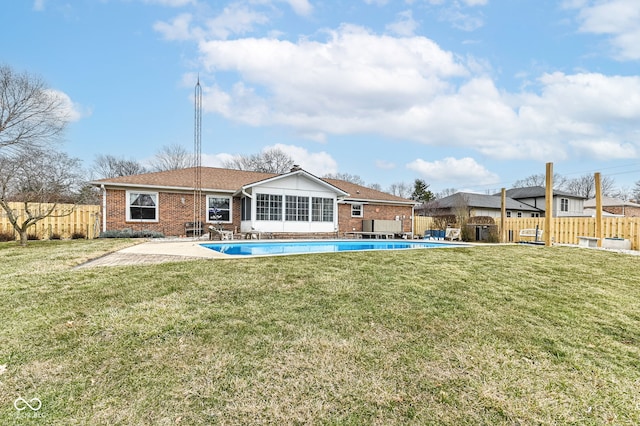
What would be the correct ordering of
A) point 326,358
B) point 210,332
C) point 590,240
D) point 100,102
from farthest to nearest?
point 100,102
point 590,240
point 210,332
point 326,358

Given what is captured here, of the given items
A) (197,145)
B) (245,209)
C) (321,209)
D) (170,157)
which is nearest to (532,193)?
(321,209)

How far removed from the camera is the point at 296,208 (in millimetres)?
17484

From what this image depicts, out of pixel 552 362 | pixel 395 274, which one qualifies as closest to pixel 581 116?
pixel 395 274

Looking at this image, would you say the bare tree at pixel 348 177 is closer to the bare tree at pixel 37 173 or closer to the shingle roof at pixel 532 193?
the shingle roof at pixel 532 193

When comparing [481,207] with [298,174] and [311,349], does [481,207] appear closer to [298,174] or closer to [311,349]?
[298,174]

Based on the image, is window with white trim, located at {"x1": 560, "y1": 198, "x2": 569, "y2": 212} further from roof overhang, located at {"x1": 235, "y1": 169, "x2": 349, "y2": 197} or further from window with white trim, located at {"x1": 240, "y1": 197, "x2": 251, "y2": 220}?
window with white trim, located at {"x1": 240, "y1": 197, "x2": 251, "y2": 220}

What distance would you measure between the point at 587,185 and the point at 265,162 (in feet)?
182

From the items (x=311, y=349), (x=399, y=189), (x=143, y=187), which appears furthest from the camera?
(x=399, y=189)

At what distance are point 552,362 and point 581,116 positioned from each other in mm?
26117

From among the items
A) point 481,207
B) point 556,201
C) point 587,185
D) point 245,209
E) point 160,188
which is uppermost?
point 587,185

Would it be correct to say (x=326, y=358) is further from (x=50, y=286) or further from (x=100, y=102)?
(x=100, y=102)

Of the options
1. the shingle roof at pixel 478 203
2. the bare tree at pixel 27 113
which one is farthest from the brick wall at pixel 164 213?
the shingle roof at pixel 478 203

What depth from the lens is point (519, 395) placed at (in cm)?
255

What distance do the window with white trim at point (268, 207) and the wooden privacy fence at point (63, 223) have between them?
7437mm
